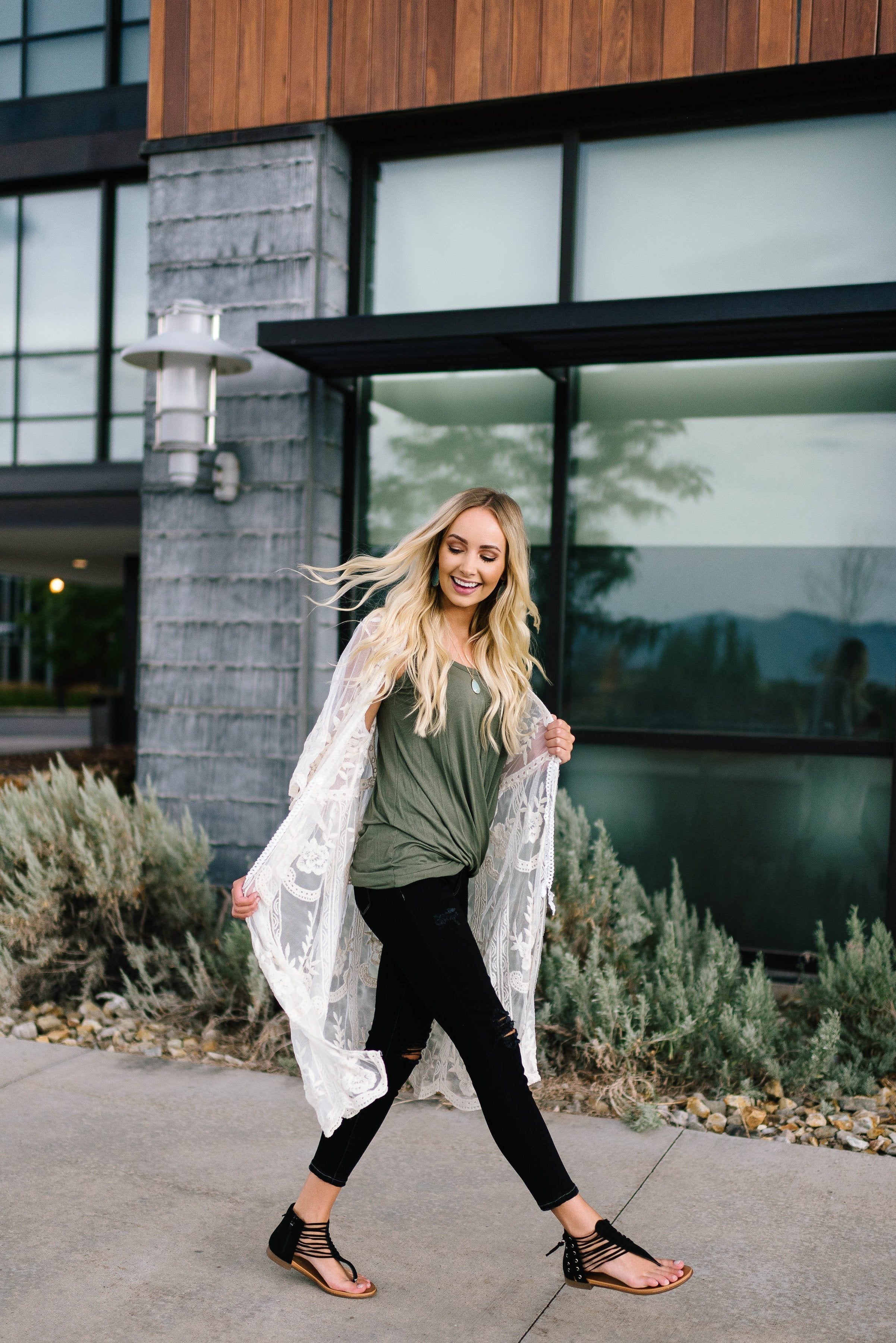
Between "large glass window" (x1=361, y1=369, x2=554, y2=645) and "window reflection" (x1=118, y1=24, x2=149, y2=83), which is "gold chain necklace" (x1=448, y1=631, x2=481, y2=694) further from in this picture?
"window reflection" (x1=118, y1=24, x2=149, y2=83)

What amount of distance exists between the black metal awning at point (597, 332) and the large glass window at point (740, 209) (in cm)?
41

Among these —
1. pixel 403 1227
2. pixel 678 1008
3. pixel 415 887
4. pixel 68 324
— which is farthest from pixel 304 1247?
pixel 68 324

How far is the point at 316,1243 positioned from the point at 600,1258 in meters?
0.67

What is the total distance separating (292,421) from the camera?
234 inches

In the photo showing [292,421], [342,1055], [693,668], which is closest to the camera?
[342,1055]

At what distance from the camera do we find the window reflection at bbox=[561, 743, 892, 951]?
541cm

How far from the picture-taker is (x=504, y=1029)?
2.72m

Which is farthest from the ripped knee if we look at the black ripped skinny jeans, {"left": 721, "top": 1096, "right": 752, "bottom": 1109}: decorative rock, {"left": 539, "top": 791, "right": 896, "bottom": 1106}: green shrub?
{"left": 721, "top": 1096, "right": 752, "bottom": 1109}: decorative rock

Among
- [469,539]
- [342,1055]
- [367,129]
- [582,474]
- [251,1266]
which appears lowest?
[251,1266]

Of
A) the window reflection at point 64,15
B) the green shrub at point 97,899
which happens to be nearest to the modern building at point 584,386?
the green shrub at point 97,899

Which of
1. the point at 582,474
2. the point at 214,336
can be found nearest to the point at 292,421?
the point at 214,336

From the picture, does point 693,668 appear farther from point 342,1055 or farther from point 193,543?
point 342,1055

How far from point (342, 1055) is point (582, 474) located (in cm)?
369

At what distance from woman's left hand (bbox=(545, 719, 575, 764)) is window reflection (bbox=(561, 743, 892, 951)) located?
2700 mm
